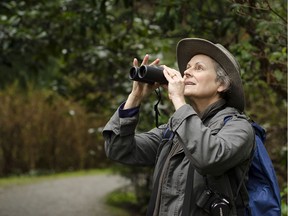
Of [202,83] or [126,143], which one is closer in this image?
[202,83]

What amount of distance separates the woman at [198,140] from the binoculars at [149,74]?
0.09 meters

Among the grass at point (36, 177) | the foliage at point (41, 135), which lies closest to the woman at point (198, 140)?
the grass at point (36, 177)

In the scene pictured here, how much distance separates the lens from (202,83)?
2.66m

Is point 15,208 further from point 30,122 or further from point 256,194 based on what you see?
point 256,194

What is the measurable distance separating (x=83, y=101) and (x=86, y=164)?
7.09m

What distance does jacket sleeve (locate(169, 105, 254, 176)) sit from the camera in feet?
7.59

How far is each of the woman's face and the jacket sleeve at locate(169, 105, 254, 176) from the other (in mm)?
219

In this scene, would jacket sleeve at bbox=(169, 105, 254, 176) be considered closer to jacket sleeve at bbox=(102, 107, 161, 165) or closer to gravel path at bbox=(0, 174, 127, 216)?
jacket sleeve at bbox=(102, 107, 161, 165)

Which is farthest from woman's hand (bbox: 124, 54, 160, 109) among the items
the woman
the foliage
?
the foliage

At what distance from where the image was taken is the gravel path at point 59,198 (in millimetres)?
8406

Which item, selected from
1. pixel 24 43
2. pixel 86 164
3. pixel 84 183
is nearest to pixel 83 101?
pixel 24 43

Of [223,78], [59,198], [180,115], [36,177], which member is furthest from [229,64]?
[36,177]

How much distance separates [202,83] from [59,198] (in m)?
7.24

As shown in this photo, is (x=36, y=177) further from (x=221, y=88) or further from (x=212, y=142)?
(x=212, y=142)
